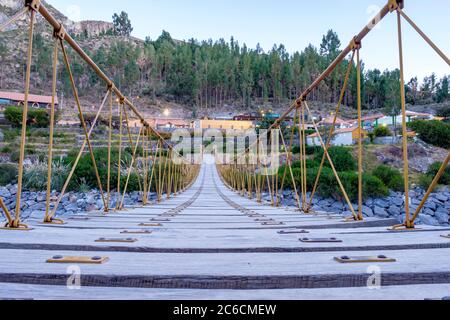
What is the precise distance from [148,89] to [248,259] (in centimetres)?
7394

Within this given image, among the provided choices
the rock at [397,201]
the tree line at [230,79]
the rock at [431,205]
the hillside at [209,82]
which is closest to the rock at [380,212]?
the rock at [397,201]

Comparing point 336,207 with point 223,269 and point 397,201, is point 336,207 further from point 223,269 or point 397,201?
point 223,269

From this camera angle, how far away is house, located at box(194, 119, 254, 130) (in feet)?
148

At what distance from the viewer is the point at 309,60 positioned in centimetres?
6962

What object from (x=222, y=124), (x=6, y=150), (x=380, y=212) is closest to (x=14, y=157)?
(x=6, y=150)

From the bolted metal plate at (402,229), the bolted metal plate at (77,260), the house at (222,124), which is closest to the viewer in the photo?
the bolted metal plate at (77,260)

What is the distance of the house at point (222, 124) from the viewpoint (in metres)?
45.0

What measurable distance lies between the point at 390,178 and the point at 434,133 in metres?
17.8

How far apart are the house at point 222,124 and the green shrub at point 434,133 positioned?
21217mm

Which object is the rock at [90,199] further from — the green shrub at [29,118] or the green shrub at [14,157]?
the green shrub at [29,118]

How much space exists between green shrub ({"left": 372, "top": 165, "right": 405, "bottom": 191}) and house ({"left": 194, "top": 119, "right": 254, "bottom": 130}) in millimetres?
29205

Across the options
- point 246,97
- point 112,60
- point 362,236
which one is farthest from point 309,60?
point 362,236

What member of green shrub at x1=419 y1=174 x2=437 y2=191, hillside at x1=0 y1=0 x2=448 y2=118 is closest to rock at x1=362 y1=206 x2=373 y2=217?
green shrub at x1=419 y1=174 x2=437 y2=191

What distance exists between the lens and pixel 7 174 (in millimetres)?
16141
